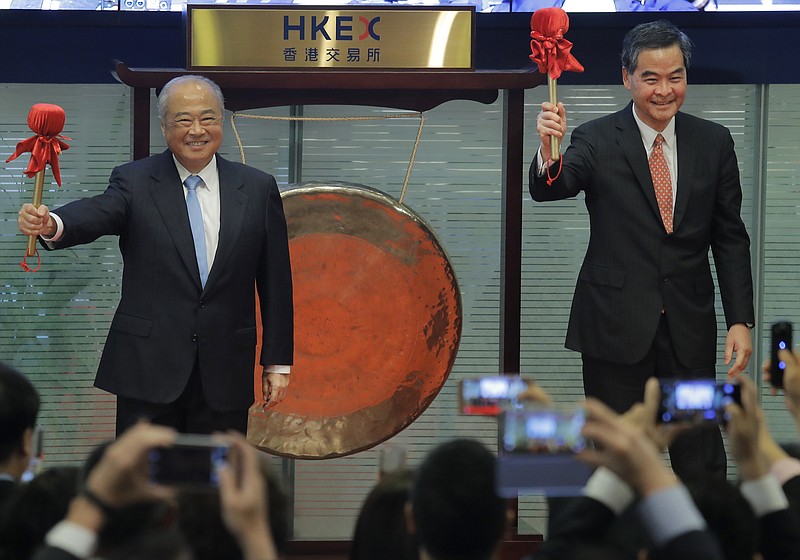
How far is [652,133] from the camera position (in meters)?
3.52

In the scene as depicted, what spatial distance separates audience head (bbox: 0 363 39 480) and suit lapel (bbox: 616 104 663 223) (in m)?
1.86

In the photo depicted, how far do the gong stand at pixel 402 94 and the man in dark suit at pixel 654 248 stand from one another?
0.29 m

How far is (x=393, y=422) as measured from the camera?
155 inches

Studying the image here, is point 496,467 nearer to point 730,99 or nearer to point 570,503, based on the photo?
point 570,503

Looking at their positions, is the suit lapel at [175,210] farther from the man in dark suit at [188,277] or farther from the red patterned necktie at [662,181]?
the red patterned necktie at [662,181]

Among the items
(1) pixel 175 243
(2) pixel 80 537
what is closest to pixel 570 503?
(2) pixel 80 537

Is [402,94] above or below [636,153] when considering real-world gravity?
above

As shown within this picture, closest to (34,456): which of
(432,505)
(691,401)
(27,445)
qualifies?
(27,445)

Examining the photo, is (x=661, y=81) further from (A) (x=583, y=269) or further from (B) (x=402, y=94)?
(B) (x=402, y=94)

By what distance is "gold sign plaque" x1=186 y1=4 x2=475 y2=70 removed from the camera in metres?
3.64

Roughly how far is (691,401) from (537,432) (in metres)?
0.30

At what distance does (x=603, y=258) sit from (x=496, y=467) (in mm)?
1821

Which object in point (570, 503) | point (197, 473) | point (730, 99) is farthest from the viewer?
point (730, 99)

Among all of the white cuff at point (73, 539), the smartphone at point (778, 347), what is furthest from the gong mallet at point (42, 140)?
the smartphone at point (778, 347)
